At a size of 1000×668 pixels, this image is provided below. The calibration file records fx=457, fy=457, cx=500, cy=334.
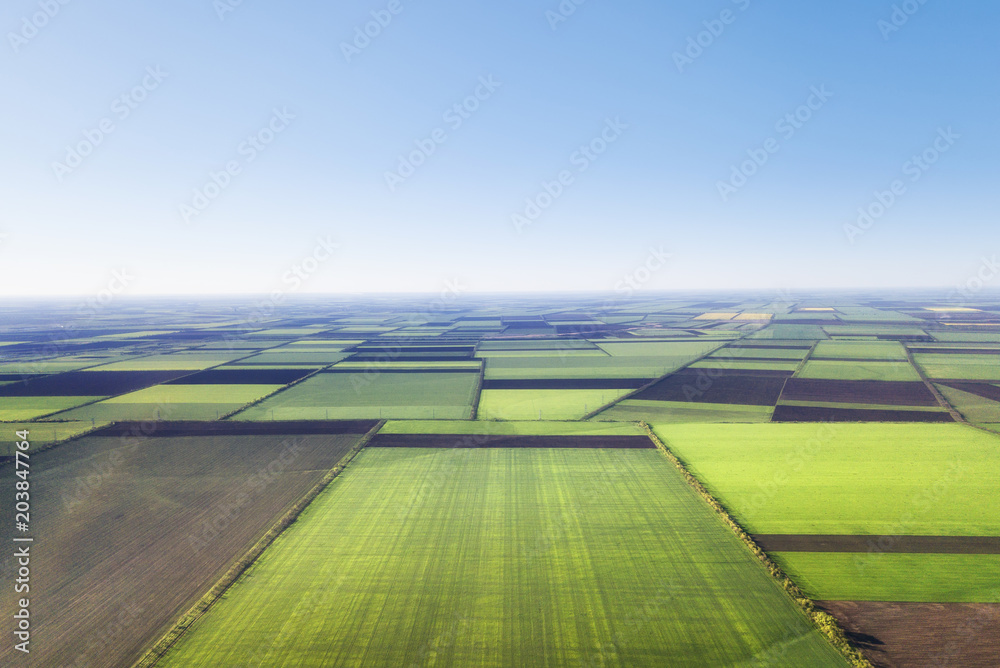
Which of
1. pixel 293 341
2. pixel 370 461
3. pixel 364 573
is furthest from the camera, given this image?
pixel 293 341

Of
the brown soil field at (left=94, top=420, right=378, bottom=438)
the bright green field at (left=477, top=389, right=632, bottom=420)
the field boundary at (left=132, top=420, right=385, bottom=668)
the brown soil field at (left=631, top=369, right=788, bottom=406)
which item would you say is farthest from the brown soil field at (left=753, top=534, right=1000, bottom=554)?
the brown soil field at (left=94, top=420, right=378, bottom=438)

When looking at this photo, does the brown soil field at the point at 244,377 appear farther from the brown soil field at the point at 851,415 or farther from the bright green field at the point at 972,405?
the bright green field at the point at 972,405

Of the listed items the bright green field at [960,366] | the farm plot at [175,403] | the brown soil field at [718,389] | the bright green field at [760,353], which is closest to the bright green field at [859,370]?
the bright green field at [960,366]

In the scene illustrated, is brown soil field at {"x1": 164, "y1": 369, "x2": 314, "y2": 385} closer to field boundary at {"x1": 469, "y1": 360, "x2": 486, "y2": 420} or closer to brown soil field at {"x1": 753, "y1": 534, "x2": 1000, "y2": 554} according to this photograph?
field boundary at {"x1": 469, "y1": 360, "x2": 486, "y2": 420}

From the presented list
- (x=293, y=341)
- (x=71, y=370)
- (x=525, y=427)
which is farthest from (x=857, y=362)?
(x=71, y=370)

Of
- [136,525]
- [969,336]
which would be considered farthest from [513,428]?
[969,336]

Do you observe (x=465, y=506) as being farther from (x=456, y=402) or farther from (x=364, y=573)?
(x=456, y=402)
